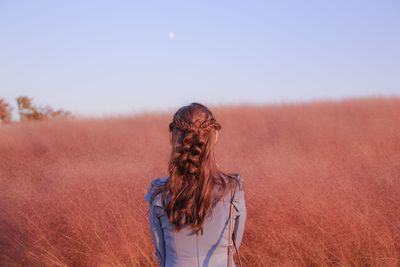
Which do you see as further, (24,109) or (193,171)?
(24,109)

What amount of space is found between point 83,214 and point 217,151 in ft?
12.7

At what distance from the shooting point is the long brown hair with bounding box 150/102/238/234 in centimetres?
142

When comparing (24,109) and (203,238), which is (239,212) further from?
(24,109)

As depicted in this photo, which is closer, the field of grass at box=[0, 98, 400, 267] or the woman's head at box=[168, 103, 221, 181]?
the woman's head at box=[168, 103, 221, 181]

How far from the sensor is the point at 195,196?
1.45m

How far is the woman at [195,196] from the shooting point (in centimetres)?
143

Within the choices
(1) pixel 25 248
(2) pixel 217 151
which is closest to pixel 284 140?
(2) pixel 217 151

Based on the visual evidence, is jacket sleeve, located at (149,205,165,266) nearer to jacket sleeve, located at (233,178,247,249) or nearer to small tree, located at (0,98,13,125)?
jacket sleeve, located at (233,178,247,249)

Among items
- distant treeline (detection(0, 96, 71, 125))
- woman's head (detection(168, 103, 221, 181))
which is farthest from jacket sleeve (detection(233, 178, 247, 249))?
distant treeline (detection(0, 96, 71, 125))

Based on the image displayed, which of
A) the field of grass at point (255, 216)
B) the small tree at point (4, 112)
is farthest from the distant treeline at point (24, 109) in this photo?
the field of grass at point (255, 216)

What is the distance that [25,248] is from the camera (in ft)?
12.6

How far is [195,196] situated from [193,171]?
90mm

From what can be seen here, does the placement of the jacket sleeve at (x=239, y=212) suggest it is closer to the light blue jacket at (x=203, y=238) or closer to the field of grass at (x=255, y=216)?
the light blue jacket at (x=203, y=238)

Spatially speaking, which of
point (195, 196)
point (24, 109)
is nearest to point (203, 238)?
point (195, 196)
